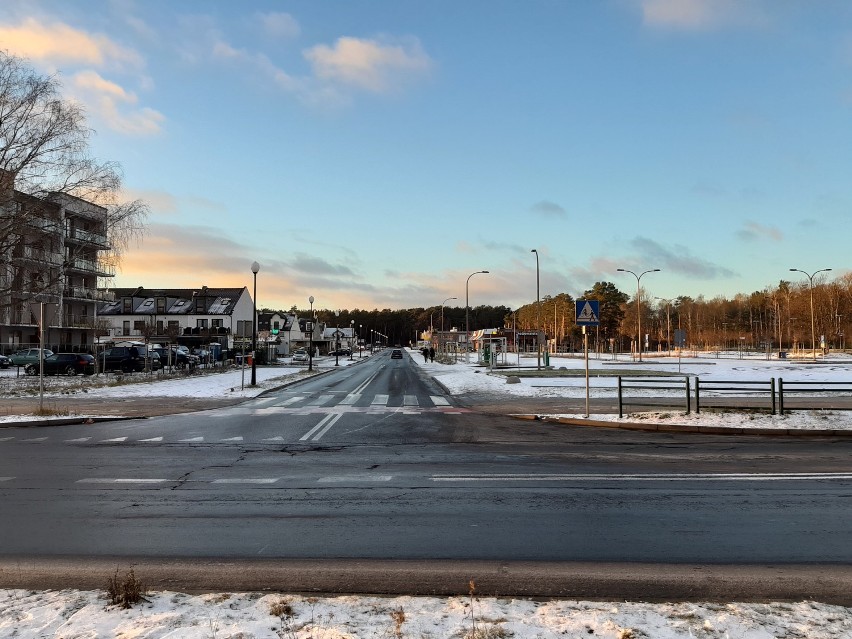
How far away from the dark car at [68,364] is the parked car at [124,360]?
136 centimetres

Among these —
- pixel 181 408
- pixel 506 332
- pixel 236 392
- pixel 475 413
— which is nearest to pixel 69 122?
pixel 236 392

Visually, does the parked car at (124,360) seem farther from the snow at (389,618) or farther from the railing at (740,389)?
the snow at (389,618)

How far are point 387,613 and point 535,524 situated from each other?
3.00m

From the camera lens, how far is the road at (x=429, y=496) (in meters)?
6.01

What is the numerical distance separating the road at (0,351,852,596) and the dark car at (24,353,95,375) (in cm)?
2757

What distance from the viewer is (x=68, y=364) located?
4006cm

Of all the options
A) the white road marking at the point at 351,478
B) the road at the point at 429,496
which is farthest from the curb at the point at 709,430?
the white road marking at the point at 351,478

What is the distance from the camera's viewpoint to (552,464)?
10.6 metres

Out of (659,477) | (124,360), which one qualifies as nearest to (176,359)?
(124,360)

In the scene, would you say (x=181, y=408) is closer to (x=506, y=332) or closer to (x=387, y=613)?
(x=387, y=613)

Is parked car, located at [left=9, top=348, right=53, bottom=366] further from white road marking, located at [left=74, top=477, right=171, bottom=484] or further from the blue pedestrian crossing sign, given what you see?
the blue pedestrian crossing sign

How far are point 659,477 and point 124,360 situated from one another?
41.2m

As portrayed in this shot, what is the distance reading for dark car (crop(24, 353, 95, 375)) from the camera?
1564 inches

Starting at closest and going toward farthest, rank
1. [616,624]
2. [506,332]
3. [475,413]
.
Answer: [616,624], [475,413], [506,332]
